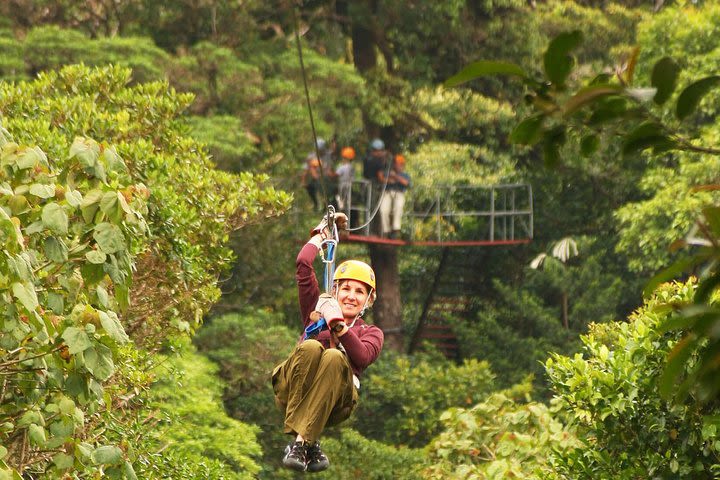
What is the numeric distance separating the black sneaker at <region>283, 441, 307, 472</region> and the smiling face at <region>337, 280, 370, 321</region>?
2.19 ft

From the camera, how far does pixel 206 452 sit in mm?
14742

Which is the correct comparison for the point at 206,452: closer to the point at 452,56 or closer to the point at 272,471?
the point at 272,471

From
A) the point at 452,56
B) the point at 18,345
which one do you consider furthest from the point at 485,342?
the point at 18,345

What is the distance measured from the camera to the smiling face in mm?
6605

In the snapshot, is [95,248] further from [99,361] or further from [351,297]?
[351,297]

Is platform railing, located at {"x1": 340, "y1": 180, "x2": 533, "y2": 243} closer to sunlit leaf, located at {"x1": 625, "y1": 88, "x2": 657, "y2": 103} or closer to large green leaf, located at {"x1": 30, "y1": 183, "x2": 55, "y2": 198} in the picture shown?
large green leaf, located at {"x1": 30, "y1": 183, "x2": 55, "y2": 198}

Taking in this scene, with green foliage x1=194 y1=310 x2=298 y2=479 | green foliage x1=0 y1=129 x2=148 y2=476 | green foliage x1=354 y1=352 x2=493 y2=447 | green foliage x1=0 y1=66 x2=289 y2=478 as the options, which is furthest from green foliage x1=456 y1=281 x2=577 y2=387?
green foliage x1=0 y1=129 x2=148 y2=476

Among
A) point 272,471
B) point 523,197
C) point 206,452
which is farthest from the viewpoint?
point 523,197

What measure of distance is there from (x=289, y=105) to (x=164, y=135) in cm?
788

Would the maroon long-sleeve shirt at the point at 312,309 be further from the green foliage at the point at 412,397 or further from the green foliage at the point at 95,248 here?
the green foliage at the point at 412,397

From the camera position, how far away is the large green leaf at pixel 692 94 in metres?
2.22

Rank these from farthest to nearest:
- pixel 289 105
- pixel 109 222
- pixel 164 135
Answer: pixel 289 105
pixel 164 135
pixel 109 222

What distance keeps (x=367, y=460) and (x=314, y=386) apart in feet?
35.9

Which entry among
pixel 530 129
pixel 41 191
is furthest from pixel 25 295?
pixel 530 129
